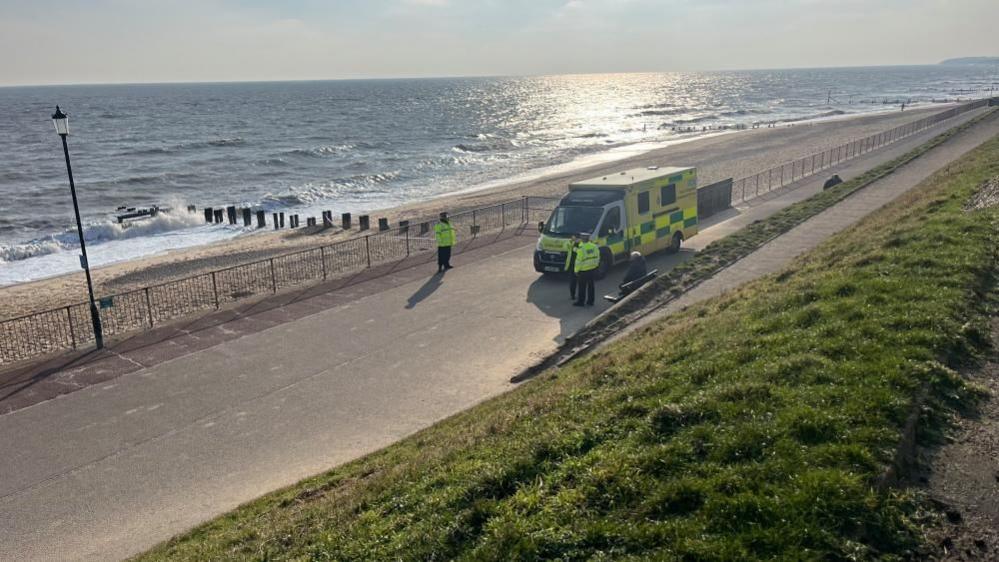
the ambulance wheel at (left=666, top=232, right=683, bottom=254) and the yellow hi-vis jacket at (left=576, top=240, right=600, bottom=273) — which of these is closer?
the yellow hi-vis jacket at (left=576, top=240, right=600, bottom=273)

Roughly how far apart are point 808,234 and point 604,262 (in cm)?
534

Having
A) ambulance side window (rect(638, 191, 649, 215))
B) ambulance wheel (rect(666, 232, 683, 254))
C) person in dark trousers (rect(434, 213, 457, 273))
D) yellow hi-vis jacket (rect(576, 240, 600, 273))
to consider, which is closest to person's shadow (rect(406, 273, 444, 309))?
person in dark trousers (rect(434, 213, 457, 273))

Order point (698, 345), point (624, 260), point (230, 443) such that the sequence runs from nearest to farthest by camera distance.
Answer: point (698, 345)
point (230, 443)
point (624, 260)

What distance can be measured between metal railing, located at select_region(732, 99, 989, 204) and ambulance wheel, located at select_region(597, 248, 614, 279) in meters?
12.9

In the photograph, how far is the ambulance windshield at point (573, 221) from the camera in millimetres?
17922

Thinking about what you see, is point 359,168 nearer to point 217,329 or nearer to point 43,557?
point 217,329

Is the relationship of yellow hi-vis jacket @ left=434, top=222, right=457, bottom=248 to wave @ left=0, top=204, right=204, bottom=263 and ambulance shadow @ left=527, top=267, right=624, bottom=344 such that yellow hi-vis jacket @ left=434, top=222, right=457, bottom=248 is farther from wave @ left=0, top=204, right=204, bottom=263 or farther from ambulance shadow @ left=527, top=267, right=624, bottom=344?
wave @ left=0, top=204, right=204, bottom=263

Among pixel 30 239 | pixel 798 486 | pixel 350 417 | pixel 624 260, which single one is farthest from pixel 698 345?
pixel 30 239

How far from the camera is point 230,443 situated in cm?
1027

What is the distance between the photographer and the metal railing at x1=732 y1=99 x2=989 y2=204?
104 feet

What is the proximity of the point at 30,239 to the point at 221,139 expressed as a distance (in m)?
44.0

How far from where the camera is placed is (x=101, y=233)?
3456cm

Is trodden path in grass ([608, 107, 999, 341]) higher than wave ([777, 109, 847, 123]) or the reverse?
the reverse

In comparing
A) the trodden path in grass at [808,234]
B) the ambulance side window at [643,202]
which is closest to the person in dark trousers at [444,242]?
the ambulance side window at [643,202]
